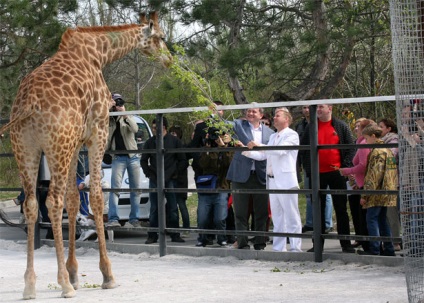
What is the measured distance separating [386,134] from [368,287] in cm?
311

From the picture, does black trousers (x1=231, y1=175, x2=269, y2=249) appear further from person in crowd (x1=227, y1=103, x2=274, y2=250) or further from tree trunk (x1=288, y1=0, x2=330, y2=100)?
tree trunk (x1=288, y1=0, x2=330, y2=100)

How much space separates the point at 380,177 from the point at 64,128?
363 cm

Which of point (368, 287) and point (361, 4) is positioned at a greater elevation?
point (361, 4)

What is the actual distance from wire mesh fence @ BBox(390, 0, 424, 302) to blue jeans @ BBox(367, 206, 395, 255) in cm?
297

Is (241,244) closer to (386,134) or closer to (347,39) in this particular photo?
(386,134)

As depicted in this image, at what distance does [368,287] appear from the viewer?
822 cm

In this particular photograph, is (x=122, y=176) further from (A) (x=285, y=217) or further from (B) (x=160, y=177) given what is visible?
(A) (x=285, y=217)

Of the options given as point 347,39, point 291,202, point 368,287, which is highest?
point 347,39

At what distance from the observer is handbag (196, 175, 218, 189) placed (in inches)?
467

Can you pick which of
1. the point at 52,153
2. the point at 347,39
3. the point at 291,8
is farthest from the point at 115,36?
the point at 291,8

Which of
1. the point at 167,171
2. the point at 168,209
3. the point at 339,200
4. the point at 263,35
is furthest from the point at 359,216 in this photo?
the point at 263,35

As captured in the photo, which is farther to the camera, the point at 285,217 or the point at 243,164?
the point at 243,164

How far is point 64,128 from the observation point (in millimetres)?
8453

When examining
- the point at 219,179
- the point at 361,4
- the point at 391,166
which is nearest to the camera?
the point at 391,166
